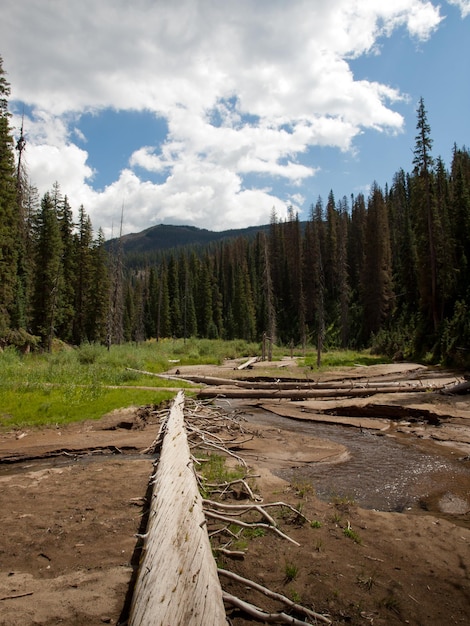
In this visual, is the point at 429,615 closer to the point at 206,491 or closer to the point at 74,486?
the point at 206,491

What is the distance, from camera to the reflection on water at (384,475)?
7.14 meters

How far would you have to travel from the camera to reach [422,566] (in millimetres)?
4773

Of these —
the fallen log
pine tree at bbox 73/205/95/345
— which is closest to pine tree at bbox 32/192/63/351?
pine tree at bbox 73/205/95/345

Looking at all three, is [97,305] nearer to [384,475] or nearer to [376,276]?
[376,276]

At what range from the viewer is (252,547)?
4992mm

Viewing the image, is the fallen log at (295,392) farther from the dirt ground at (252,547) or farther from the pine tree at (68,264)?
the pine tree at (68,264)

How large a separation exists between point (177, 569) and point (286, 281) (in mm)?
74655

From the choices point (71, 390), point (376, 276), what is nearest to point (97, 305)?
point (376, 276)

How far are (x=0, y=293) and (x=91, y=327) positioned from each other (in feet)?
76.5

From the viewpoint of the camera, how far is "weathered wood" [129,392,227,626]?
3150mm

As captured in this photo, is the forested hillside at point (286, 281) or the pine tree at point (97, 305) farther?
the pine tree at point (97, 305)

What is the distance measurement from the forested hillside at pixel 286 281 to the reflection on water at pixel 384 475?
583 inches

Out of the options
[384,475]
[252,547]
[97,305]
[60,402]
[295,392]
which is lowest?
[384,475]

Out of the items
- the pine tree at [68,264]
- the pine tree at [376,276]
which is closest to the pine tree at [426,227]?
the pine tree at [376,276]
